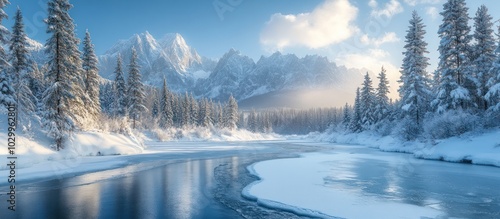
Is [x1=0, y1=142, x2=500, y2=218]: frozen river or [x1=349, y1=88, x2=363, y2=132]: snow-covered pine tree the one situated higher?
[x1=349, y1=88, x2=363, y2=132]: snow-covered pine tree

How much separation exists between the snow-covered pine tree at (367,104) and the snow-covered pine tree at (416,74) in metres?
18.5

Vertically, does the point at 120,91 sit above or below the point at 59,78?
above

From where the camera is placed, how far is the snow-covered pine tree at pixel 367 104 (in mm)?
57625

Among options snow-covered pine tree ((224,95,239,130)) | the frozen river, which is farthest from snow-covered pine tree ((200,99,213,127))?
the frozen river

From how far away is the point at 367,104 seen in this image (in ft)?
193

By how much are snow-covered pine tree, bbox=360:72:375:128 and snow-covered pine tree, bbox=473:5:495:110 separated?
25488mm

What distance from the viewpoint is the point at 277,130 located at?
168m

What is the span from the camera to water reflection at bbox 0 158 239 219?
916cm

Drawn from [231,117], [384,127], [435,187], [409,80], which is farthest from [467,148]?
[231,117]

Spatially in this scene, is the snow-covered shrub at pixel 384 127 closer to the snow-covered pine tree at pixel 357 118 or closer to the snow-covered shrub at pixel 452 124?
the snow-covered pine tree at pixel 357 118

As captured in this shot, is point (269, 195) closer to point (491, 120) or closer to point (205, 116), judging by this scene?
point (491, 120)

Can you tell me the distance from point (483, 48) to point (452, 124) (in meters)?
10.8

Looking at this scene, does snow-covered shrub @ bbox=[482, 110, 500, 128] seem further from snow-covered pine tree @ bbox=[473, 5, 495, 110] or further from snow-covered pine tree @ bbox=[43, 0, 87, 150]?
snow-covered pine tree @ bbox=[43, 0, 87, 150]

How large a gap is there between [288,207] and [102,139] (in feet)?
82.3
